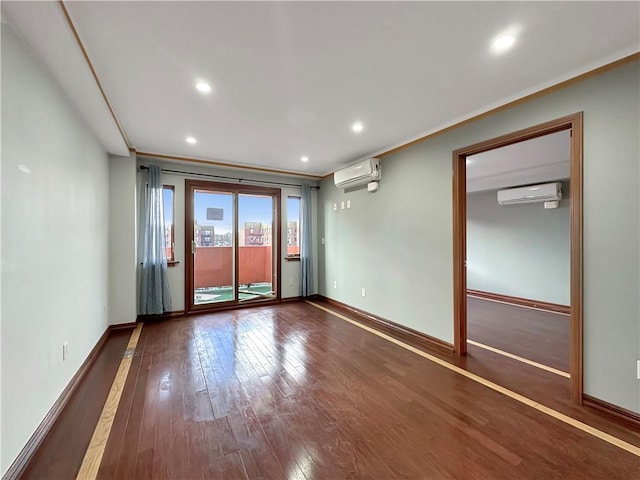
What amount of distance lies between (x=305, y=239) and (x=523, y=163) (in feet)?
12.7

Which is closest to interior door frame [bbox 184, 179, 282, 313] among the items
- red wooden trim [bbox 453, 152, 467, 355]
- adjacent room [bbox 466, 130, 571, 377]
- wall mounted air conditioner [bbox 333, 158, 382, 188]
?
wall mounted air conditioner [bbox 333, 158, 382, 188]

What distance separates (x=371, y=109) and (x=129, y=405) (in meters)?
3.30

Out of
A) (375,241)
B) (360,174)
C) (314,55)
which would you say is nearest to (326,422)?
(314,55)

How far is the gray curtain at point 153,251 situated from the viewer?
4.09 m

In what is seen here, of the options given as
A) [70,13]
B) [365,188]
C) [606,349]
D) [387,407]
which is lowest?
[387,407]

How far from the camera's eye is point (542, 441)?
1.68 m

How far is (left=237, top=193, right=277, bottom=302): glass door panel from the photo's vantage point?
16.7 feet

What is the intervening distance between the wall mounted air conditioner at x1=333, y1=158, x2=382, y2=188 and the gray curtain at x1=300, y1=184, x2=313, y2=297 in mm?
1028

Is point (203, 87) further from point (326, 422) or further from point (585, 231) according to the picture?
point (585, 231)

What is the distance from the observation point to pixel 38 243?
1761mm

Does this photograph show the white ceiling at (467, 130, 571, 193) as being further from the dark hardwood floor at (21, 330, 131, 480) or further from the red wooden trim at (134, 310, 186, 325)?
the red wooden trim at (134, 310, 186, 325)

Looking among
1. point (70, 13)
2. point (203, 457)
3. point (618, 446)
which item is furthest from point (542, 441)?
point (70, 13)

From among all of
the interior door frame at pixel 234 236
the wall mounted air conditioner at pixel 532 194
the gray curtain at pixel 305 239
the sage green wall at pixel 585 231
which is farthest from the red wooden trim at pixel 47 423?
the wall mounted air conditioner at pixel 532 194

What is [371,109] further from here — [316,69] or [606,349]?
[606,349]
